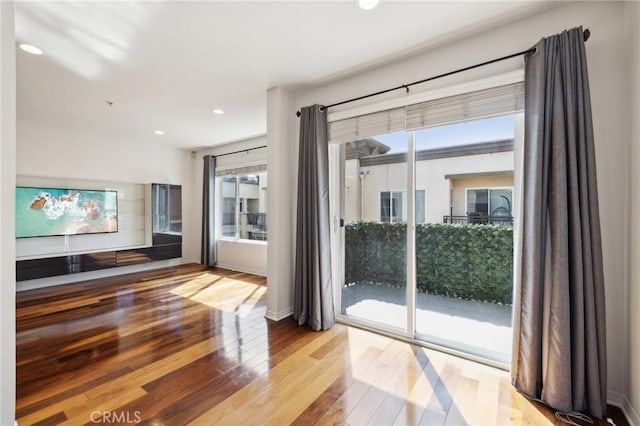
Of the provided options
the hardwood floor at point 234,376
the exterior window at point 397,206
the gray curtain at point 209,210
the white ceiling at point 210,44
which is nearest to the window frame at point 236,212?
the gray curtain at point 209,210

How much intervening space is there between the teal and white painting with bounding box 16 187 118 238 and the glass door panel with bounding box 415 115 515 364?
5016mm

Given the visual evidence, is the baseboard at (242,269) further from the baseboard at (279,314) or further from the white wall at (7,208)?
the white wall at (7,208)

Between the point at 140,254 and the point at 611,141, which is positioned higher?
the point at 611,141

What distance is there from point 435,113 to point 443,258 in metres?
1.23

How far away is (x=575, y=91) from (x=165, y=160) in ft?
19.6

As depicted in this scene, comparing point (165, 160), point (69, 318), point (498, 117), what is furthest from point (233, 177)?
point (498, 117)

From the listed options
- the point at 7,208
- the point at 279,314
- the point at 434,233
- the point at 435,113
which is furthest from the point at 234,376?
the point at 435,113

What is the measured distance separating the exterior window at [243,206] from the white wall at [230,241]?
0.21 m

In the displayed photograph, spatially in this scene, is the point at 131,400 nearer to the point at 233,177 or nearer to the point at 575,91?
the point at 575,91

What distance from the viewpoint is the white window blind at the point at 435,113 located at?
1983 mm

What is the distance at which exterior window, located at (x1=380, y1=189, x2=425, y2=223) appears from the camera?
8.11 ft

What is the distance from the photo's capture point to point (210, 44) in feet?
7.09

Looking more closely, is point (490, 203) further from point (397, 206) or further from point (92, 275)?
point (92, 275)

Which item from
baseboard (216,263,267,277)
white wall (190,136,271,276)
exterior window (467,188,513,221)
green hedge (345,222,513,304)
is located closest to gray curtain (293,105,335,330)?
green hedge (345,222,513,304)
